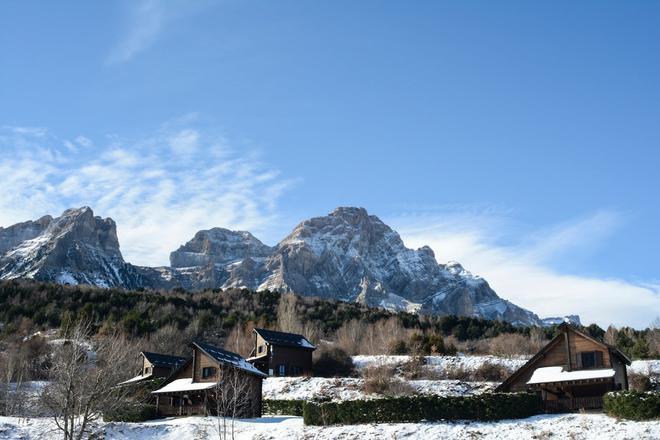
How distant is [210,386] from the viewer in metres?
52.8

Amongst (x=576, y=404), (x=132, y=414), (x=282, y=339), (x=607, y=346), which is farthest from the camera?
(x=282, y=339)

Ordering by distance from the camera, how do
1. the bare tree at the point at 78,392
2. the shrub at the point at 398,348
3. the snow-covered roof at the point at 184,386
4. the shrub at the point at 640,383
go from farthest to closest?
the shrub at the point at 398,348 < the shrub at the point at 640,383 < the snow-covered roof at the point at 184,386 < the bare tree at the point at 78,392

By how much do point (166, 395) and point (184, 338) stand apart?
1532 inches

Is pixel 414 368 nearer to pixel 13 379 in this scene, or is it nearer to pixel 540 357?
pixel 540 357

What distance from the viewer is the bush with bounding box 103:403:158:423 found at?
165 feet

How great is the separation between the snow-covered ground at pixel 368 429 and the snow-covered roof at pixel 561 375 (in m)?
4.59

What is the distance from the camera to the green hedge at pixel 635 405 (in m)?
38.8

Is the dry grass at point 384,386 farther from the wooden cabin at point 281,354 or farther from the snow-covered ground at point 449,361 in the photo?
the wooden cabin at point 281,354

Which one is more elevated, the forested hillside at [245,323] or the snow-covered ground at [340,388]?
the forested hillside at [245,323]

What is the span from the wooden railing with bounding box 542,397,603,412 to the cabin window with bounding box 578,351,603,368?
3.31 meters

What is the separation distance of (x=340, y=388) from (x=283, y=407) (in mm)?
7025

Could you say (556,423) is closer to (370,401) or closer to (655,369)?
(370,401)

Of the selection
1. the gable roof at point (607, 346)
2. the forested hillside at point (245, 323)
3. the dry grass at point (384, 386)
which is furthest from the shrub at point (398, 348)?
the gable roof at point (607, 346)

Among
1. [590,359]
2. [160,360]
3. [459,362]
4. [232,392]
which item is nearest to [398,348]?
[459,362]
